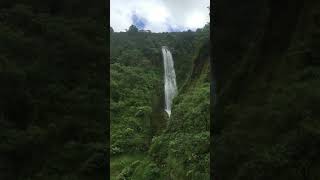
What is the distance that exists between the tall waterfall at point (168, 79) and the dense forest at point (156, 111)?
0.36 meters

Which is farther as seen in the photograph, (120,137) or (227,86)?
(120,137)

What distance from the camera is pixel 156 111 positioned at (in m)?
23.1

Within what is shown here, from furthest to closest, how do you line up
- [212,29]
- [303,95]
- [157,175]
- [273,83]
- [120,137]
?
1. [120,137]
2. [157,175]
3. [212,29]
4. [273,83]
5. [303,95]

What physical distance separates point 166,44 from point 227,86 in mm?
29026
